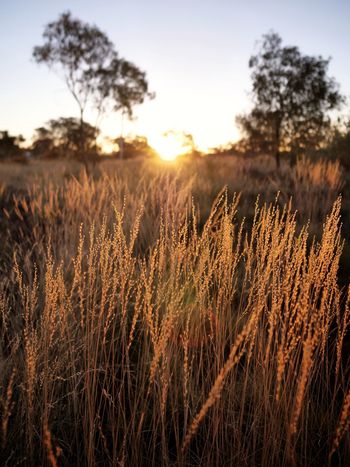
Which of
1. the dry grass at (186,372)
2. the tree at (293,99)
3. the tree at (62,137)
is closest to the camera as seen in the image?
the dry grass at (186,372)

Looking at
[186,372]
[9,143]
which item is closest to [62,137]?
[9,143]

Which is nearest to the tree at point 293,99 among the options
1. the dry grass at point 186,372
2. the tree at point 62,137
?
the dry grass at point 186,372

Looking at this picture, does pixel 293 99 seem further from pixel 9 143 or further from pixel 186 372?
pixel 9 143

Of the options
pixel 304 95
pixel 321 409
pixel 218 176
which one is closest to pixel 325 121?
pixel 304 95

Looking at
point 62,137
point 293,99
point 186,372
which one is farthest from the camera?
point 62,137

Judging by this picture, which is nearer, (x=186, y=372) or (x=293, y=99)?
(x=186, y=372)

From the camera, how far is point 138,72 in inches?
948

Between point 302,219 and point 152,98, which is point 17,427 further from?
point 152,98

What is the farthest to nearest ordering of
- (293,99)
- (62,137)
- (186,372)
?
(62,137), (293,99), (186,372)

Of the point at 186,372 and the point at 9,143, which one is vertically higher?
the point at 9,143

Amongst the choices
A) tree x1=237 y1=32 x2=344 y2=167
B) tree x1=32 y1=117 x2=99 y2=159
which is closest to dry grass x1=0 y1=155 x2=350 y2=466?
tree x1=237 y1=32 x2=344 y2=167

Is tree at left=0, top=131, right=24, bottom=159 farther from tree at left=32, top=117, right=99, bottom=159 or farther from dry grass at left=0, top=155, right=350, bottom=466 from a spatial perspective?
dry grass at left=0, top=155, right=350, bottom=466

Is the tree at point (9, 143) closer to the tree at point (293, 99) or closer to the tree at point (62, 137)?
the tree at point (62, 137)

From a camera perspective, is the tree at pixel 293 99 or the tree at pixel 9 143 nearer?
the tree at pixel 293 99
